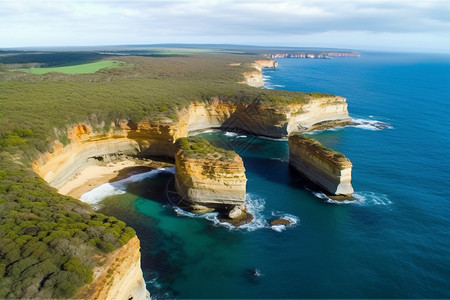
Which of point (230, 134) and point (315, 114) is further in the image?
point (315, 114)

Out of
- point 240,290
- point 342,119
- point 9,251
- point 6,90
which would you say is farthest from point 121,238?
point 342,119

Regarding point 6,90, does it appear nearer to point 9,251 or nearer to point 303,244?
point 9,251

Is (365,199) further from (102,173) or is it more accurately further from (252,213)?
(102,173)

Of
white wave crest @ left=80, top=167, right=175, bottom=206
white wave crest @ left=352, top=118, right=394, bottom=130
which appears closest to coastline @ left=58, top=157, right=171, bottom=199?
white wave crest @ left=80, top=167, right=175, bottom=206

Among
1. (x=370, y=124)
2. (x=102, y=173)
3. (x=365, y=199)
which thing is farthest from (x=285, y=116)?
(x=102, y=173)

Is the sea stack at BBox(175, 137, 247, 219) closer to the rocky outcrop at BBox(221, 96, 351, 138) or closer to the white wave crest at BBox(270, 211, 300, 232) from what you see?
the white wave crest at BBox(270, 211, 300, 232)

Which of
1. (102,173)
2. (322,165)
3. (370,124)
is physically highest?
(322,165)
